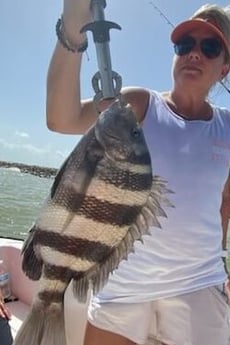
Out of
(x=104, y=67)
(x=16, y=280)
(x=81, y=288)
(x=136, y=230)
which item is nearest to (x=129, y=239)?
(x=136, y=230)

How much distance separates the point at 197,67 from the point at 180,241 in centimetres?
67

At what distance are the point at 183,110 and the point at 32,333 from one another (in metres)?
1.13

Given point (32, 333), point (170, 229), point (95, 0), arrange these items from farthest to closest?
point (170, 229) → point (95, 0) → point (32, 333)

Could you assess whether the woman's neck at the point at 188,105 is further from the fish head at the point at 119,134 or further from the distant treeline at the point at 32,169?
the distant treeline at the point at 32,169

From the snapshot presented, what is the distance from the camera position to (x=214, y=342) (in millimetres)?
1936

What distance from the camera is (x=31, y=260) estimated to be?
1334 mm

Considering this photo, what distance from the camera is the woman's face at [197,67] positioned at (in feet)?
6.41

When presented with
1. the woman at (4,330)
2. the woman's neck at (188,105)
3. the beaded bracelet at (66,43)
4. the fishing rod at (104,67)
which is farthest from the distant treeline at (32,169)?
the fishing rod at (104,67)

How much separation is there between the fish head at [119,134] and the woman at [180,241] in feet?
1.41

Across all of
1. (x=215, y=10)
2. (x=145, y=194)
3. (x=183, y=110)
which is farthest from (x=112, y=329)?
(x=215, y=10)

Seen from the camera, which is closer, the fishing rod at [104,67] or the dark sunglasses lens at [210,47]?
the fishing rod at [104,67]

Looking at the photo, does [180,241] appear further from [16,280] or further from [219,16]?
[16,280]

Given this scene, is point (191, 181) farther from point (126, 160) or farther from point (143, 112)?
point (126, 160)

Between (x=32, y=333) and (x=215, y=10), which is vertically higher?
(x=215, y=10)
